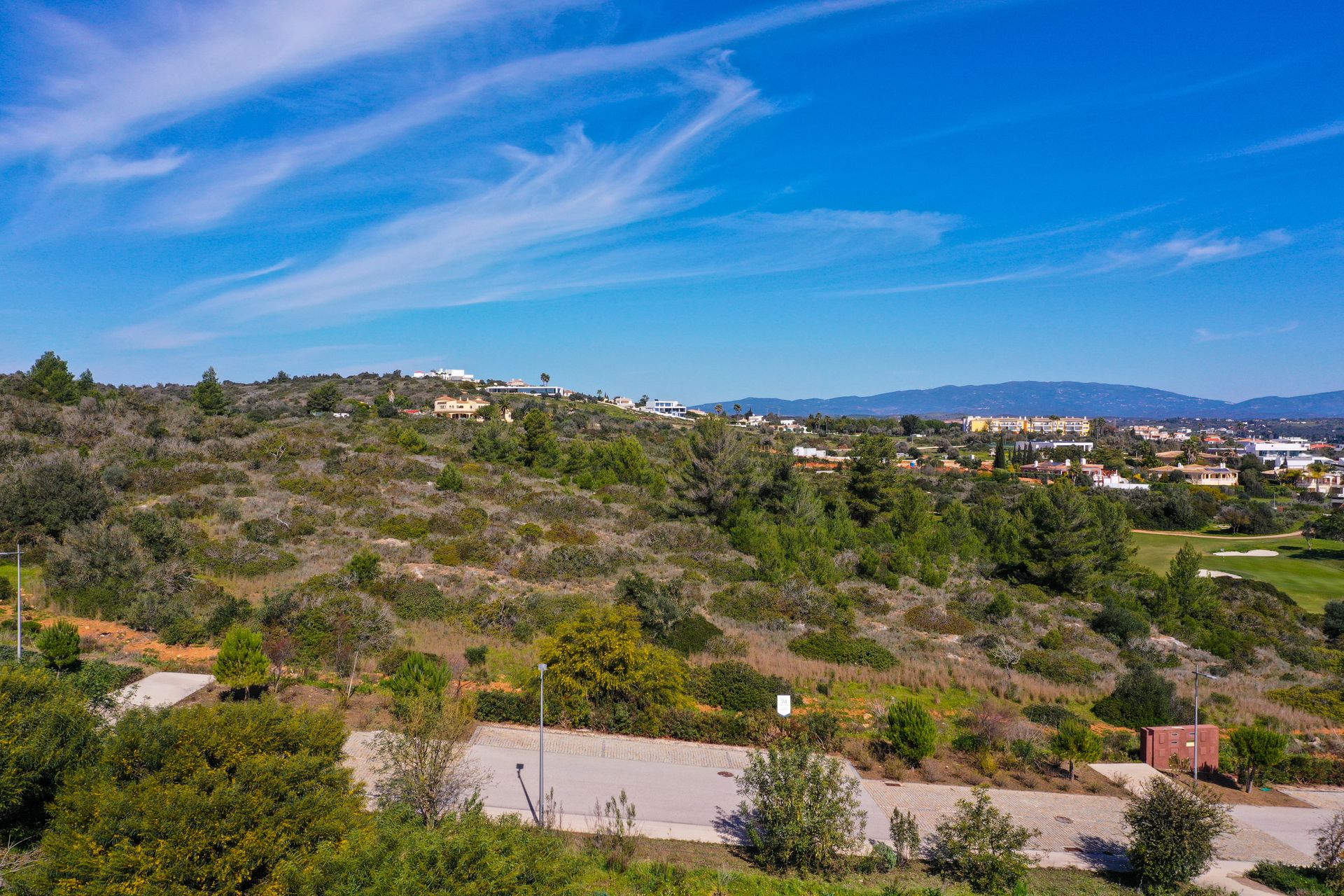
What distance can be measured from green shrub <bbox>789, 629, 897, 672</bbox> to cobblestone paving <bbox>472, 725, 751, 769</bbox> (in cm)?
541

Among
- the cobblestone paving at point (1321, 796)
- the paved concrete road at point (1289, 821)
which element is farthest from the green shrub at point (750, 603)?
the cobblestone paving at point (1321, 796)

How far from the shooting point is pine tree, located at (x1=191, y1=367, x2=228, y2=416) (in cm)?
4619

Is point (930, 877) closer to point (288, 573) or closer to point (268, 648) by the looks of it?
point (268, 648)

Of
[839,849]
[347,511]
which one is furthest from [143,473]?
[839,849]

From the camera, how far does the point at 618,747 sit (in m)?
12.7

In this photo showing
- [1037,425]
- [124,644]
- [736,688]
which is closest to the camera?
[736,688]

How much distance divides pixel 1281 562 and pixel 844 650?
115 feet

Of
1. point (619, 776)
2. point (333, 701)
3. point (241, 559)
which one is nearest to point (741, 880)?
point (619, 776)

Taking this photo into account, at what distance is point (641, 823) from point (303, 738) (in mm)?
4906

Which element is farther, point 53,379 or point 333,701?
point 53,379

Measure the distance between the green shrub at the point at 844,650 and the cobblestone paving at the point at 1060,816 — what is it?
5644 millimetres

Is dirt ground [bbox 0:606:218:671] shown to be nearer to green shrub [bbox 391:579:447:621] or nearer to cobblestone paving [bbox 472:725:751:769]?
green shrub [bbox 391:579:447:621]

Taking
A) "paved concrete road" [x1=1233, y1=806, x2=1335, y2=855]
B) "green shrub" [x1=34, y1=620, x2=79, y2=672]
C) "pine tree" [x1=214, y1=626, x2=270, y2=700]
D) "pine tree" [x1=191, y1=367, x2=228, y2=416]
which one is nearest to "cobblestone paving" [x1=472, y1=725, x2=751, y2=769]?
"pine tree" [x1=214, y1=626, x2=270, y2=700]

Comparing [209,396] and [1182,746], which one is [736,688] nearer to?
[1182,746]
